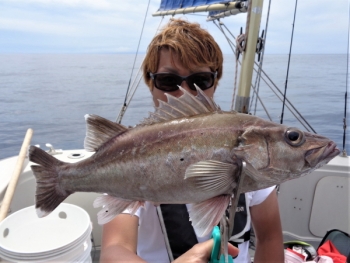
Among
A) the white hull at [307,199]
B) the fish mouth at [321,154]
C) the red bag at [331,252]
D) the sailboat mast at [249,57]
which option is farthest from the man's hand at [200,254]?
the white hull at [307,199]

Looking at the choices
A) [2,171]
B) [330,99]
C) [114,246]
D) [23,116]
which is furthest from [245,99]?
[330,99]

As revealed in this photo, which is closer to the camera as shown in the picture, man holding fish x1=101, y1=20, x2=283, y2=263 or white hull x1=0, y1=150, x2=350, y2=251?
man holding fish x1=101, y1=20, x2=283, y2=263

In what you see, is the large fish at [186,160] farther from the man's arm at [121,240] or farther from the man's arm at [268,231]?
the man's arm at [268,231]

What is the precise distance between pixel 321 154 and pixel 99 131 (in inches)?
29.4

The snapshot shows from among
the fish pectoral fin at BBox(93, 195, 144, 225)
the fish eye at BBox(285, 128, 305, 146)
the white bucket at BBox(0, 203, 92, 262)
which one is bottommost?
the white bucket at BBox(0, 203, 92, 262)

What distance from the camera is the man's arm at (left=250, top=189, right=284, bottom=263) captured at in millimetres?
1760

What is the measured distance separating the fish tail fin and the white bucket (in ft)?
3.24

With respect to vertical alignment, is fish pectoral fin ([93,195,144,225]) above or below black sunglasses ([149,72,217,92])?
below

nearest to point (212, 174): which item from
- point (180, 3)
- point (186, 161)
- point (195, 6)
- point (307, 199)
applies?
point (186, 161)

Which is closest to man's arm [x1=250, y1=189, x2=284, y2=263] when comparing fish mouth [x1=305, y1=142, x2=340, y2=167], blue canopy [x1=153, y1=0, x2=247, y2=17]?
fish mouth [x1=305, y1=142, x2=340, y2=167]

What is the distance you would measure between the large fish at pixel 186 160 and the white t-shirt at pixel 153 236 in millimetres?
675

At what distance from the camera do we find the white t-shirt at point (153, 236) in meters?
1.64

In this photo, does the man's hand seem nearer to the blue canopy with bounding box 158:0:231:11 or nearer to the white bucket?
the white bucket

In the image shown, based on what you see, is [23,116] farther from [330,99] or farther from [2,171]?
[330,99]
